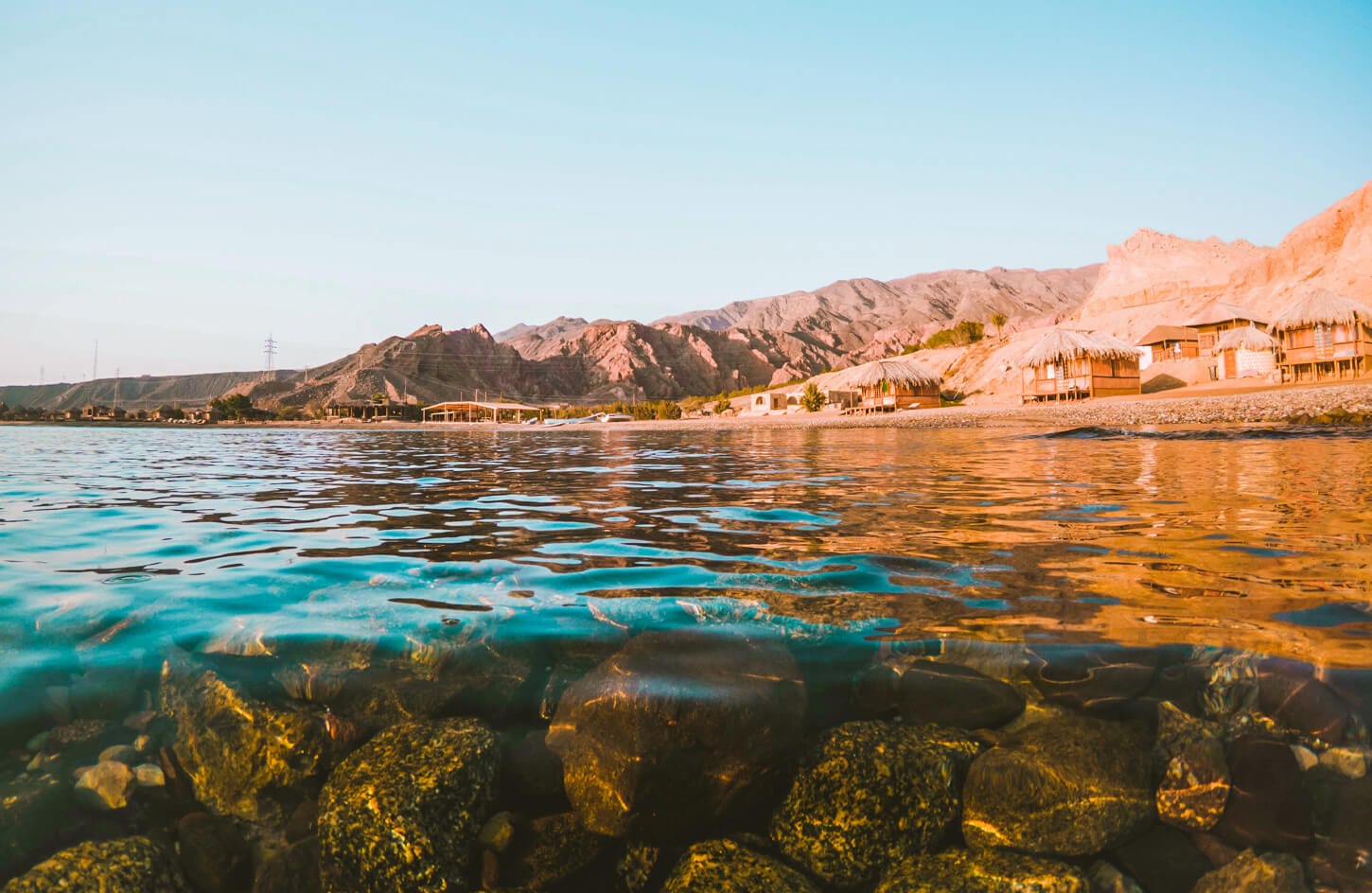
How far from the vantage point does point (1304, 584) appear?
4.04 meters

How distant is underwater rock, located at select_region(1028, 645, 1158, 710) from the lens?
304cm

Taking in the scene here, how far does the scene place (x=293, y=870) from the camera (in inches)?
108

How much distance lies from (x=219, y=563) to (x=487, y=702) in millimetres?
3282

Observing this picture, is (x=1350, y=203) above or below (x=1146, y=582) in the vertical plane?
above

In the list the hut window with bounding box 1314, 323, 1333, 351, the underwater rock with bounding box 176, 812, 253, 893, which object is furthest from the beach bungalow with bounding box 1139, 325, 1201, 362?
the underwater rock with bounding box 176, 812, 253, 893

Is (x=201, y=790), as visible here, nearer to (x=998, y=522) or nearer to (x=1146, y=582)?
(x=1146, y=582)

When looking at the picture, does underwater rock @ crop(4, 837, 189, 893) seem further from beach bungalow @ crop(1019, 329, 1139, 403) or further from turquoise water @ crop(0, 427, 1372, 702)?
beach bungalow @ crop(1019, 329, 1139, 403)

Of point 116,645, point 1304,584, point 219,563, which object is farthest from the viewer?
point 219,563

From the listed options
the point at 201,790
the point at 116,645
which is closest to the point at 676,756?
the point at 201,790

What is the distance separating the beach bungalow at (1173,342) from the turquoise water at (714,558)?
53406 millimetres

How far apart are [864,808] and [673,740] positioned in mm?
769

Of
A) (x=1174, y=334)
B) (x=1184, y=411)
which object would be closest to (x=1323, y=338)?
(x=1184, y=411)

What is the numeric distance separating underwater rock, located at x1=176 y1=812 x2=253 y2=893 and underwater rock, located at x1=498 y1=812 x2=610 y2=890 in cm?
108

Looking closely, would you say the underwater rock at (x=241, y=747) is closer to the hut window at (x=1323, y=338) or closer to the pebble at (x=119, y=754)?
the pebble at (x=119, y=754)
